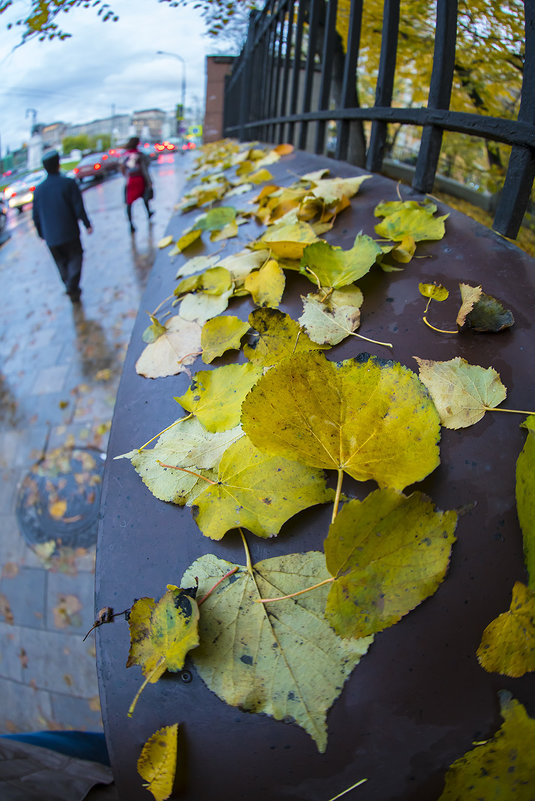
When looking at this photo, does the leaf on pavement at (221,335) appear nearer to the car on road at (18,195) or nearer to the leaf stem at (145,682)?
the leaf stem at (145,682)

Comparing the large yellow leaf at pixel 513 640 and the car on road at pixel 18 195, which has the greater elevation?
the large yellow leaf at pixel 513 640

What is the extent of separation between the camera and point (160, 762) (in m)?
0.49

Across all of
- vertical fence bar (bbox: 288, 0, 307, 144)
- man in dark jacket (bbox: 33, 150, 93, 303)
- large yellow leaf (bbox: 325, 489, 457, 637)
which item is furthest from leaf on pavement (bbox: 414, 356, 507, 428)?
man in dark jacket (bbox: 33, 150, 93, 303)

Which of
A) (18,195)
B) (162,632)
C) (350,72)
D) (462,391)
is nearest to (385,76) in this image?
(350,72)

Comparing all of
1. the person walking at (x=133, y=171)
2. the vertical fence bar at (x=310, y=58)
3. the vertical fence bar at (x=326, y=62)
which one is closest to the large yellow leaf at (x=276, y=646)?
the vertical fence bar at (x=326, y=62)

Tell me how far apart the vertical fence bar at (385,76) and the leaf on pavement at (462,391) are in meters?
1.21

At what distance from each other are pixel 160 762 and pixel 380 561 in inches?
12.8

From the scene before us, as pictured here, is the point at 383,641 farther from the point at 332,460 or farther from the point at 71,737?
the point at 71,737

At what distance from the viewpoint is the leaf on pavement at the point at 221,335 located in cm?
87

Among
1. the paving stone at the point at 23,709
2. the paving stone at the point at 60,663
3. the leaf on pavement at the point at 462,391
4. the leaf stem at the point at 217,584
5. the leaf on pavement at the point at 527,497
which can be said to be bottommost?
the paving stone at the point at 23,709

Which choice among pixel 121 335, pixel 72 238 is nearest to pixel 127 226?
pixel 72 238

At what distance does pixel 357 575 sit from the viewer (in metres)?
0.51

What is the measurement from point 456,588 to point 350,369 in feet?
1.01

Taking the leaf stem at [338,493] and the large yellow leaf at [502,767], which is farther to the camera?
the leaf stem at [338,493]
